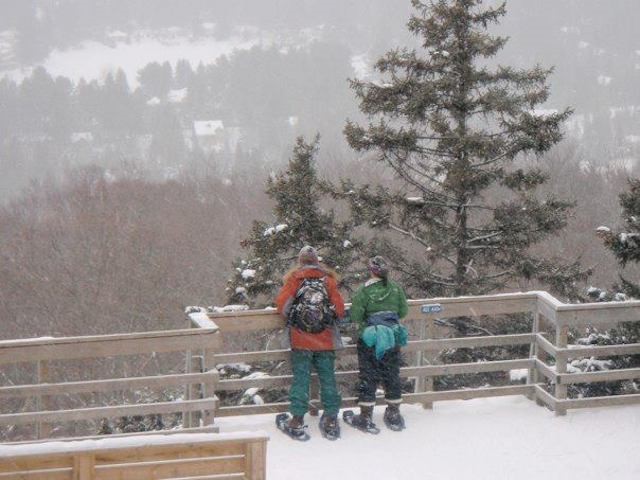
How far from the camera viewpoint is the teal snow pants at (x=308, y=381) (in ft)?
30.3

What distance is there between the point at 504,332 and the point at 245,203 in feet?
185

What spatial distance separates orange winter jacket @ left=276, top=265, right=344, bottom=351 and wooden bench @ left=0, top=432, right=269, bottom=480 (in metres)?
2.13

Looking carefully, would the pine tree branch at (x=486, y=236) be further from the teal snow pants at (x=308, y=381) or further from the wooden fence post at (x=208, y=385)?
the wooden fence post at (x=208, y=385)

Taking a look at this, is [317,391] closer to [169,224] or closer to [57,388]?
[57,388]

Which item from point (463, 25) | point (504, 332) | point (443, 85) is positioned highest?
point (463, 25)

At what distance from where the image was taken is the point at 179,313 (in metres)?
49.5

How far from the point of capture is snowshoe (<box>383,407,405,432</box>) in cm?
954

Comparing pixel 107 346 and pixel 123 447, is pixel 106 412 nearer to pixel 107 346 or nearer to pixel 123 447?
pixel 107 346

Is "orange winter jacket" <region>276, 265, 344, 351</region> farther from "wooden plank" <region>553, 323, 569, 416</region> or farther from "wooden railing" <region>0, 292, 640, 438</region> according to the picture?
"wooden plank" <region>553, 323, 569, 416</region>

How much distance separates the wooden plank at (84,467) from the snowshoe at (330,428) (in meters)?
2.87

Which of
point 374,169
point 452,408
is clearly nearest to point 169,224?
point 374,169

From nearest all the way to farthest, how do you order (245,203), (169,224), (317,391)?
1. (317,391)
2. (169,224)
3. (245,203)

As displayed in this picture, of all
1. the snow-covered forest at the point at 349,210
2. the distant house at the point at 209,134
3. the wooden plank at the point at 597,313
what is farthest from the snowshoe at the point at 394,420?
the distant house at the point at 209,134

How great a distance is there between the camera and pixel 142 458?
23.2ft
